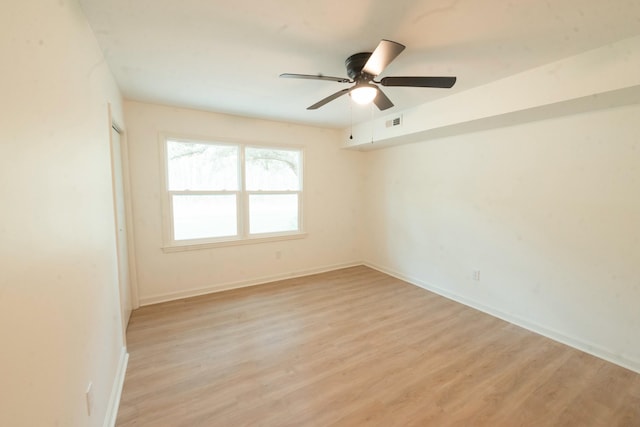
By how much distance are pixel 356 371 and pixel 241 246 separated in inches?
95.2

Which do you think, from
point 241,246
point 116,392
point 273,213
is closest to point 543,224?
point 273,213

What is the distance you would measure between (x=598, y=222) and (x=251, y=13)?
326 centimetres

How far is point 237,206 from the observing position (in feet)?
12.6

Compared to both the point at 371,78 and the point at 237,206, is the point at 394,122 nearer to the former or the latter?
the point at 371,78

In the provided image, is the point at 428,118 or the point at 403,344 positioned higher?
the point at 428,118

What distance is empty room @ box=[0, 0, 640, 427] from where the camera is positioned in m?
1.12

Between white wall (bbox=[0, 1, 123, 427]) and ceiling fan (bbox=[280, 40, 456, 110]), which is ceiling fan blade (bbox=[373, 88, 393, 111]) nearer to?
ceiling fan (bbox=[280, 40, 456, 110])

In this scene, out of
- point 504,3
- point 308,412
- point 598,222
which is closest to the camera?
point 504,3

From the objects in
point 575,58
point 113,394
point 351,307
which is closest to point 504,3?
point 575,58

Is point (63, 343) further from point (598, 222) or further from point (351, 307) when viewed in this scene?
point (598, 222)

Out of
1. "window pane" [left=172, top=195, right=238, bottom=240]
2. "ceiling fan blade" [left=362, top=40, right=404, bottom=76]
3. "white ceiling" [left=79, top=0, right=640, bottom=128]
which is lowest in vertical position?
"window pane" [left=172, top=195, right=238, bottom=240]

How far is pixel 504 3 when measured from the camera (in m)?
1.51

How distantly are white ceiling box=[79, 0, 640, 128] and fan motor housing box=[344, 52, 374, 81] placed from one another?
0.16 feet

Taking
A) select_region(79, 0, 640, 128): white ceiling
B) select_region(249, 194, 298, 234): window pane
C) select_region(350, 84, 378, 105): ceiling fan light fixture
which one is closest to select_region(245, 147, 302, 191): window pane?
select_region(249, 194, 298, 234): window pane
